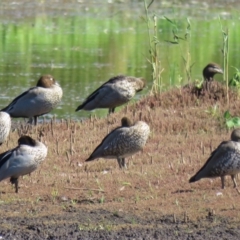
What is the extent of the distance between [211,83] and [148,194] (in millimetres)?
5709

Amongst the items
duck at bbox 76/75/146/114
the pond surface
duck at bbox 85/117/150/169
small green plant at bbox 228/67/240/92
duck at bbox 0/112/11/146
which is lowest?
the pond surface

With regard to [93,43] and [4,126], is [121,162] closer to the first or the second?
[4,126]

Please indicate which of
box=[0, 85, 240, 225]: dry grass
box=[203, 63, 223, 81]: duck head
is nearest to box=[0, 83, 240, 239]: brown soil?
box=[0, 85, 240, 225]: dry grass

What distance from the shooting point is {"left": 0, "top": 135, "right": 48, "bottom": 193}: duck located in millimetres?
9578

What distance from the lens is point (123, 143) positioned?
1077 cm

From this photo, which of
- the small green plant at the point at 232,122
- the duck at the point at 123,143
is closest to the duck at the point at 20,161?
the duck at the point at 123,143

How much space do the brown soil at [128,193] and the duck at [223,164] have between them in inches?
6.3

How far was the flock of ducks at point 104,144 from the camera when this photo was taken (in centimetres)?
943

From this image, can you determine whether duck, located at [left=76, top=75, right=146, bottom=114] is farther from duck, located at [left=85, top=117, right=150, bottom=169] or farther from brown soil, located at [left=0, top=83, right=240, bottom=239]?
duck, located at [left=85, top=117, right=150, bottom=169]

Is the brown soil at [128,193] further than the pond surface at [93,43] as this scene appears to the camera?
No

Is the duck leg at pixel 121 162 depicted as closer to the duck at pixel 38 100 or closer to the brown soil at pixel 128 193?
the brown soil at pixel 128 193

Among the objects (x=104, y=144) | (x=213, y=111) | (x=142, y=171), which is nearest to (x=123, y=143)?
(x=104, y=144)

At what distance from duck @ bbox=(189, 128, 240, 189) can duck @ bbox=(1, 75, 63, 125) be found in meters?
5.37

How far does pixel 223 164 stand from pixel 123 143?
5.66ft
